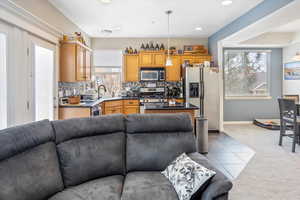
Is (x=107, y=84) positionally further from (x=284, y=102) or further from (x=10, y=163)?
(x=10, y=163)

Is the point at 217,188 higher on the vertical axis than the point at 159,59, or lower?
lower

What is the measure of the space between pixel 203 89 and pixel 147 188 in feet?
14.8

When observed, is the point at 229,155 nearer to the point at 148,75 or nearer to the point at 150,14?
the point at 150,14

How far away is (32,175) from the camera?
157 cm

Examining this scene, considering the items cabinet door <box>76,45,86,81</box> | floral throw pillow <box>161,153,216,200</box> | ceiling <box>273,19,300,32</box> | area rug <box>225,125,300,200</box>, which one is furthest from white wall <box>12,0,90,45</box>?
ceiling <box>273,19,300,32</box>

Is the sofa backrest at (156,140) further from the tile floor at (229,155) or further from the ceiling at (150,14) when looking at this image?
the ceiling at (150,14)

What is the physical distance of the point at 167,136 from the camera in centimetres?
225

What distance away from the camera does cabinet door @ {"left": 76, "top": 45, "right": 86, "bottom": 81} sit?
4446 mm

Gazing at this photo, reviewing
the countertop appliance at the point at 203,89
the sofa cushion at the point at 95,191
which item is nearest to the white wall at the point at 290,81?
the countertop appliance at the point at 203,89

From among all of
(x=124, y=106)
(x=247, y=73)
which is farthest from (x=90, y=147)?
(x=247, y=73)

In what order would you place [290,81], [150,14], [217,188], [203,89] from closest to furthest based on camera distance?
[217,188], [150,14], [203,89], [290,81]

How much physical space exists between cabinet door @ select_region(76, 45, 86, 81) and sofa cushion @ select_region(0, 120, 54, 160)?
2768mm

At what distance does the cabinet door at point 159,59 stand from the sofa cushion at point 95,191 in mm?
4992

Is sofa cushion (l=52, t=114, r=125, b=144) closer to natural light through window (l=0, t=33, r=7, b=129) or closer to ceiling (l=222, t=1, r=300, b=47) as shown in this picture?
natural light through window (l=0, t=33, r=7, b=129)
